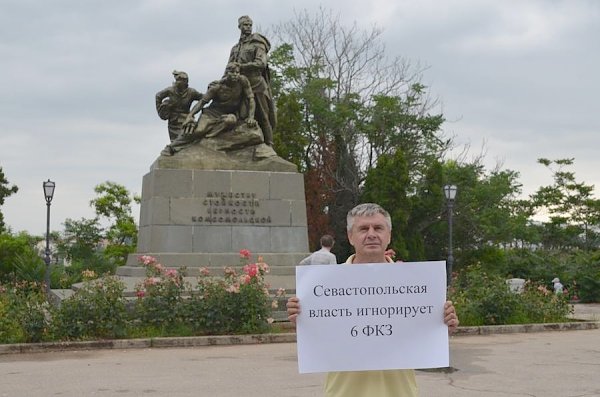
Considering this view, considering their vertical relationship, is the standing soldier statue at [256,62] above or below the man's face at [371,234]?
above

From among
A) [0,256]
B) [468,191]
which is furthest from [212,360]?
[468,191]

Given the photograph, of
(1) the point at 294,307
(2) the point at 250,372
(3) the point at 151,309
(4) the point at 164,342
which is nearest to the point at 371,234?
(1) the point at 294,307

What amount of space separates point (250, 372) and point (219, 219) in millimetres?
8615

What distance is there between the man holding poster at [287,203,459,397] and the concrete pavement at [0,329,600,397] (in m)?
4.31

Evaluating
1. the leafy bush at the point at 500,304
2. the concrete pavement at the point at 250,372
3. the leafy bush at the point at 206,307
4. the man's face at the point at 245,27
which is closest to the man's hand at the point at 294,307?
the concrete pavement at the point at 250,372

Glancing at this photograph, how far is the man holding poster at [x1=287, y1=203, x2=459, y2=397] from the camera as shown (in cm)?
338

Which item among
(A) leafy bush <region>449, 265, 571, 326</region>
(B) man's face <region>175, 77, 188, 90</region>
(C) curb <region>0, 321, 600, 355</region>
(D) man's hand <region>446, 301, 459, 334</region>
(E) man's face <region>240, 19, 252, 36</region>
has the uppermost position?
(E) man's face <region>240, 19, 252, 36</region>

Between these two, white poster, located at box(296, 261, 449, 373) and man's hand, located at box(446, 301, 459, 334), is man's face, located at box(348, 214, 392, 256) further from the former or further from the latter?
man's hand, located at box(446, 301, 459, 334)

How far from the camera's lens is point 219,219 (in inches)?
693

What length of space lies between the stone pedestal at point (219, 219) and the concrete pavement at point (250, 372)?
5278 mm

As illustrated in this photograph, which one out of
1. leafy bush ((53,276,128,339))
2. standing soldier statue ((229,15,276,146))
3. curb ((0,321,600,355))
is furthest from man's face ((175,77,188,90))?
curb ((0,321,600,355))

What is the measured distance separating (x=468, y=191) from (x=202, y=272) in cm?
2333

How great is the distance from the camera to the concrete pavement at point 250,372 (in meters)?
7.95

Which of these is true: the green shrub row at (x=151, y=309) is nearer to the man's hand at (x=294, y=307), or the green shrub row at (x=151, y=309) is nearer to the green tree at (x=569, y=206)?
the man's hand at (x=294, y=307)
